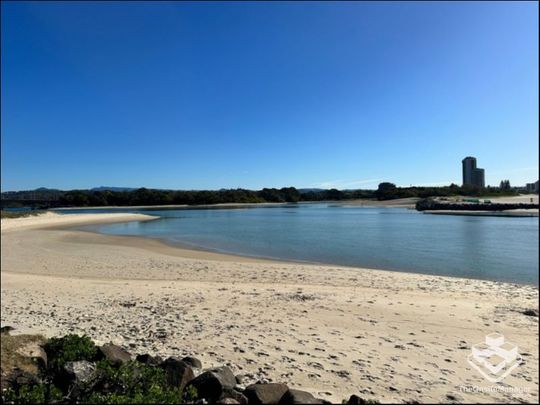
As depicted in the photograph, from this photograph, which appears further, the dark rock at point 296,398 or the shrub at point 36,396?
the dark rock at point 296,398

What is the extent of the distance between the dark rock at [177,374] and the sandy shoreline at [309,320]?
3.67 feet

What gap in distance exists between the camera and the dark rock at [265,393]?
420 cm

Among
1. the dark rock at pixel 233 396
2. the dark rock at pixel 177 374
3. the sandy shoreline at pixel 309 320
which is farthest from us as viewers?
the sandy shoreline at pixel 309 320

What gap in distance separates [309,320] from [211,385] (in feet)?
13.5

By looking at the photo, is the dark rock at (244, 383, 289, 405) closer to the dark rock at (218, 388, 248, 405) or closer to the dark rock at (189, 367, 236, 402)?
the dark rock at (218, 388, 248, 405)

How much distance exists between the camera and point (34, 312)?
8664 millimetres

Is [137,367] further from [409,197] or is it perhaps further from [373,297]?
[409,197]

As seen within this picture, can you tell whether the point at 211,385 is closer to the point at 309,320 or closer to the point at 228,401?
the point at 228,401

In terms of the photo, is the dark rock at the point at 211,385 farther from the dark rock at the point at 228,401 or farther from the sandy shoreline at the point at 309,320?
the sandy shoreline at the point at 309,320

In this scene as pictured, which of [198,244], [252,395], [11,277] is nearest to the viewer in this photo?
[252,395]

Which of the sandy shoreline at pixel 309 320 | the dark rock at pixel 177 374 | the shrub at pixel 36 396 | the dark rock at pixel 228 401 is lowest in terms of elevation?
the sandy shoreline at pixel 309 320

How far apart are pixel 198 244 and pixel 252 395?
23.6 meters

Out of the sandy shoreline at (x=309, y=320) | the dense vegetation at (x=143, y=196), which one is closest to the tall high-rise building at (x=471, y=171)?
the sandy shoreline at (x=309, y=320)

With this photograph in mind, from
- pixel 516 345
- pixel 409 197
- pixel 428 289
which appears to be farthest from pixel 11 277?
pixel 409 197
